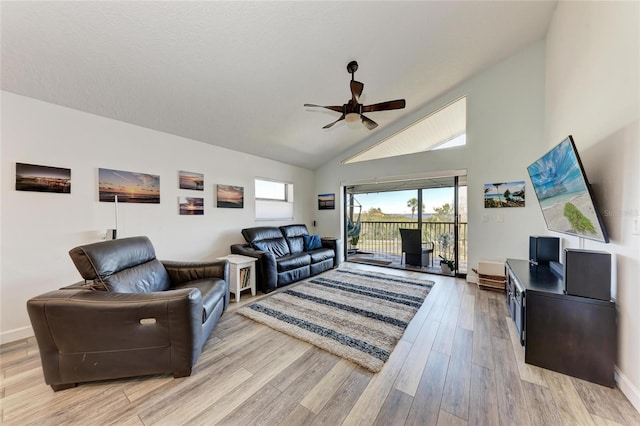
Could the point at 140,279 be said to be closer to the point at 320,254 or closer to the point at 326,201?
the point at 320,254

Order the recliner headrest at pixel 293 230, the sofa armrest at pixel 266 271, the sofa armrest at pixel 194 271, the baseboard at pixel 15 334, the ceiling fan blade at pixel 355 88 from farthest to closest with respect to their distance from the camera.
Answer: the recliner headrest at pixel 293 230 < the sofa armrest at pixel 266 271 < the sofa armrest at pixel 194 271 < the ceiling fan blade at pixel 355 88 < the baseboard at pixel 15 334

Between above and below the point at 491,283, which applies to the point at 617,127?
above

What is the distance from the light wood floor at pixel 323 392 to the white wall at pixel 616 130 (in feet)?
1.76

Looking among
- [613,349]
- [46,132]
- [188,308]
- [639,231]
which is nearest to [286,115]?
[46,132]

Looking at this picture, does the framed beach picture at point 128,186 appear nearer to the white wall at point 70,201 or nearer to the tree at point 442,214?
the white wall at point 70,201

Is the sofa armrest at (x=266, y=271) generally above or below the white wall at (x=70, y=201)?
below

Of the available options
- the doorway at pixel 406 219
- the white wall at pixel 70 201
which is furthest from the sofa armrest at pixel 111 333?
the doorway at pixel 406 219

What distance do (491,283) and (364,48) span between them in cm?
378

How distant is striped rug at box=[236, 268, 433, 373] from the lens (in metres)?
2.01

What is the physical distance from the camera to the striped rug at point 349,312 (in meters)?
2.01

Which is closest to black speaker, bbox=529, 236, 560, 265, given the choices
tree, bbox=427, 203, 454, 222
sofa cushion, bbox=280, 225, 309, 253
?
tree, bbox=427, 203, 454, 222

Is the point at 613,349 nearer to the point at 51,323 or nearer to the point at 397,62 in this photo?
the point at 397,62

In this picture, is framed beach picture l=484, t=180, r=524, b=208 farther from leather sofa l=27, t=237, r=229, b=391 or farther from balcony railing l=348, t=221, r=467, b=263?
leather sofa l=27, t=237, r=229, b=391

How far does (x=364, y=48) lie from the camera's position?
102 inches
